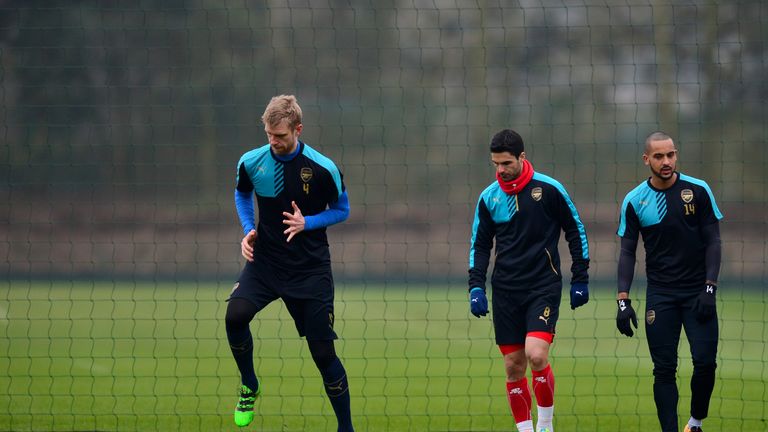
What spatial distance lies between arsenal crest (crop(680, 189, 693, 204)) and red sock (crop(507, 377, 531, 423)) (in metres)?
1.55

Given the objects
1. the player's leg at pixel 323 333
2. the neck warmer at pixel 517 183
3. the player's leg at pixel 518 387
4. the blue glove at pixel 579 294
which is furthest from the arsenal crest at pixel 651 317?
the player's leg at pixel 323 333

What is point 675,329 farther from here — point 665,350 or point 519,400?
point 519,400

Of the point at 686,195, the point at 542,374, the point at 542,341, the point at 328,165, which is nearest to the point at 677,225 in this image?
the point at 686,195

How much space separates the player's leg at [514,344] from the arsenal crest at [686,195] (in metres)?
1.19

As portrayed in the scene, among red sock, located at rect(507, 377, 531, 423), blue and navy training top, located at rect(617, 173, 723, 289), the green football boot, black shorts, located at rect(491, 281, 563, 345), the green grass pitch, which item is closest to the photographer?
black shorts, located at rect(491, 281, 563, 345)

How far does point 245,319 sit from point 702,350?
9.37 feet

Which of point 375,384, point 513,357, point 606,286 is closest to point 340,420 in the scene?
point 513,357

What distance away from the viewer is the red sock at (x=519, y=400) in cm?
646

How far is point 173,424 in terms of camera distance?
793 cm

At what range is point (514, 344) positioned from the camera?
6.46 metres

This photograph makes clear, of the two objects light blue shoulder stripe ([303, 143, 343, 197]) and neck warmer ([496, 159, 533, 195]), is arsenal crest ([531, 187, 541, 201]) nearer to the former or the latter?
neck warmer ([496, 159, 533, 195])

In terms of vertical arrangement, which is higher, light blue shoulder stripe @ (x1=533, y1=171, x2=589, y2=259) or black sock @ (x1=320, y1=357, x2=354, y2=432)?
light blue shoulder stripe @ (x1=533, y1=171, x2=589, y2=259)

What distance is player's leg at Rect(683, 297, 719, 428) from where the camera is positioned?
629 cm

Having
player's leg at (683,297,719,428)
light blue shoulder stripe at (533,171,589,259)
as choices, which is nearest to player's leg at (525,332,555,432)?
light blue shoulder stripe at (533,171,589,259)
